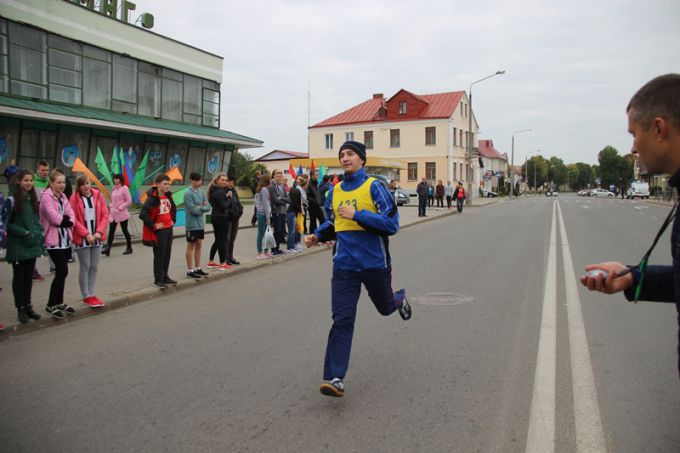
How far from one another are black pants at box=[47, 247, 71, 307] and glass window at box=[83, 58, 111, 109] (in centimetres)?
1714

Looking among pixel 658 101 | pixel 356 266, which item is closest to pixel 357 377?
pixel 356 266

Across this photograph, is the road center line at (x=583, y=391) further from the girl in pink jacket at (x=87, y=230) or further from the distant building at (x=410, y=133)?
the distant building at (x=410, y=133)

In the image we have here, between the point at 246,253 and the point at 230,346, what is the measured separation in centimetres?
753

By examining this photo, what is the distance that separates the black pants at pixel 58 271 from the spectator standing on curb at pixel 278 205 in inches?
234

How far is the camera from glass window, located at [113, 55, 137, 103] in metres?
22.9

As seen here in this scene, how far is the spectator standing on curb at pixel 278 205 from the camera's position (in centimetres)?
1237

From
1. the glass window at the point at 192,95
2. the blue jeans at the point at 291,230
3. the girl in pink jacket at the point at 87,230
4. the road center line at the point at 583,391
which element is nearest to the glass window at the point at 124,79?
the glass window at the point at 192,95

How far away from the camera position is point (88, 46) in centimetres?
2156

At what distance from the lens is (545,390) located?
412cm

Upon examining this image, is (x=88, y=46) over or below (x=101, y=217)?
over

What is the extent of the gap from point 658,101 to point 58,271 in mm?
6651

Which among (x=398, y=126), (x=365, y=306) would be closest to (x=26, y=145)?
(x=365, y=306)

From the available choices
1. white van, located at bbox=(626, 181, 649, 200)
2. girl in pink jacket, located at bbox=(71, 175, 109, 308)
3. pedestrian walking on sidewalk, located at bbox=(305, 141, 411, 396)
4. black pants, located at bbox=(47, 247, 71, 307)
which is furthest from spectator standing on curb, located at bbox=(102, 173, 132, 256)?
white van, located at bbox=(626, 181, 649, 200)

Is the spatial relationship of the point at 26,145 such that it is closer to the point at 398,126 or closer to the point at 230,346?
the point at 230,346
